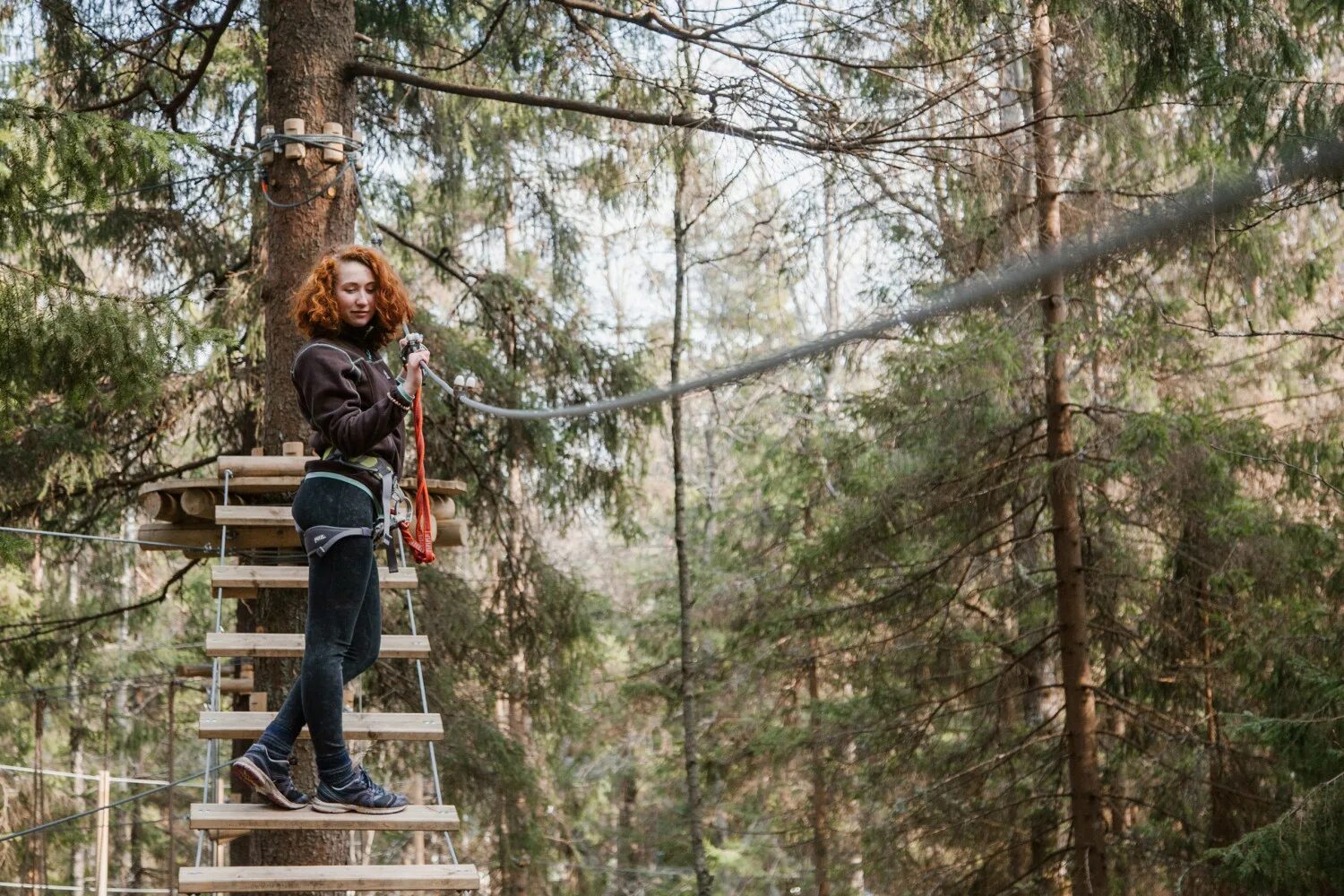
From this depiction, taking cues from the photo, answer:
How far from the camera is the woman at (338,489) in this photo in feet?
10.1

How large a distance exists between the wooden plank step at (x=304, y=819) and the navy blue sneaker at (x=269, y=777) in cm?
3

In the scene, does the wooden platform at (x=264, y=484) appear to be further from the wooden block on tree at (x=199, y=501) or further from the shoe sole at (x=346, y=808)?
the shoe sole at (x=346, y=808)

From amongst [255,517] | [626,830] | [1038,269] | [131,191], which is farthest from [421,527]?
[626,830]

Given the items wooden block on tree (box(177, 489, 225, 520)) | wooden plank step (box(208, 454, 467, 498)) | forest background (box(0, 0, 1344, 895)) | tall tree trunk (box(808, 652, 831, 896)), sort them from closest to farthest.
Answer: wooden plank step (box(208, 454, 467, 498)) → wooden block on tree (box(177, 489, 225, 520)) → forest background (box(0, 0, 1344, 895)) → tall tree trunk (box(808, 652, 831, 896))

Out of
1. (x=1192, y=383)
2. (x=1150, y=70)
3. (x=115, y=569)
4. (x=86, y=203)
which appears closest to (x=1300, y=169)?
(x=1150, y=70)

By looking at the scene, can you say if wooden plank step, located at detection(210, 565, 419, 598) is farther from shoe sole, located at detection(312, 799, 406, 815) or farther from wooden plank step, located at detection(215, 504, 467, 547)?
shoe sole, located at detection(312, 799, 406, 815)

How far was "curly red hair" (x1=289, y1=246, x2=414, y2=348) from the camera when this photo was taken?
10.5 feet

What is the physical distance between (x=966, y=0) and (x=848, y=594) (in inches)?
227

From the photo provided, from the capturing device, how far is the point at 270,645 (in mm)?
3725

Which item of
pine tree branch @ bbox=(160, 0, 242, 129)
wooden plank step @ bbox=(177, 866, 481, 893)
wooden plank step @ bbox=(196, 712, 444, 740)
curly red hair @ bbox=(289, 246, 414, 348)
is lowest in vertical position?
wooden plank step @ bbox=(177, 866, 481, 893)

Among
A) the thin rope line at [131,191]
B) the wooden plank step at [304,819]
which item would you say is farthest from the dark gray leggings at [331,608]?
the thin rope line at [131,191]

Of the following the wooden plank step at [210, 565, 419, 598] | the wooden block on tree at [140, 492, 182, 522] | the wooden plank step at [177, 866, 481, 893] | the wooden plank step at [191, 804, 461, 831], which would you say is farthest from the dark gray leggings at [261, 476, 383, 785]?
the wooden block on tree at [140, 492, 182, 522]

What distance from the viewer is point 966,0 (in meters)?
4.83

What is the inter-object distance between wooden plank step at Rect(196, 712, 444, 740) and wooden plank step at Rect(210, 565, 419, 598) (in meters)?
0.45
